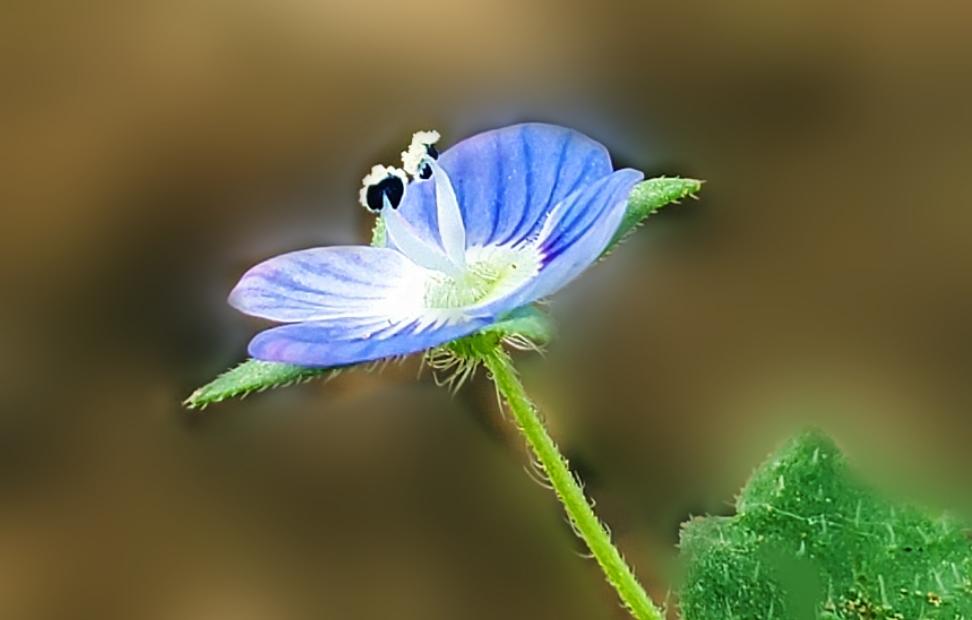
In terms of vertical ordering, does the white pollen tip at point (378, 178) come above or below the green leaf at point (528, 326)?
above

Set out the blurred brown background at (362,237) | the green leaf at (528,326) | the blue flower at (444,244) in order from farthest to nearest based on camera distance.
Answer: the blurred brown background at (362,237), the blue flower at (444,244), the green leaf at (528,326)

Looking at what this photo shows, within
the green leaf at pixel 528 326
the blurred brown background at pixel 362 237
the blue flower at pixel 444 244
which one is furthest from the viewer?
the blurred brown background at pixel 362 237

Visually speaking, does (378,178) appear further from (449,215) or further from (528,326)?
(528,326)

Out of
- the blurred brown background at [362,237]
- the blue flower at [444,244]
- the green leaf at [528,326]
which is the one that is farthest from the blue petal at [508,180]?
the blurred brown background at [362,237]

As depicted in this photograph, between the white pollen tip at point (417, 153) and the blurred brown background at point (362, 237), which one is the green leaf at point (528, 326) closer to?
the white pollen tip at point (417, 153)

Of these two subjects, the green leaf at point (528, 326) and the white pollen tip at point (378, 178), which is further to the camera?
the white pollen tip at point (378, 178)

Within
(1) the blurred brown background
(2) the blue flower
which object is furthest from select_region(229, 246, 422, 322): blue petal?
(1) the blurred brown background

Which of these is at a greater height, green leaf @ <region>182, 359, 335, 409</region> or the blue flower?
the blue flower

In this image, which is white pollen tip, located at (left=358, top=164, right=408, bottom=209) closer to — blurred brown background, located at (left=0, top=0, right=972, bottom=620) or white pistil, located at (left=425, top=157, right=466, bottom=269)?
white pistil, located at (left=425, top=157, right=466, bottom=269)
